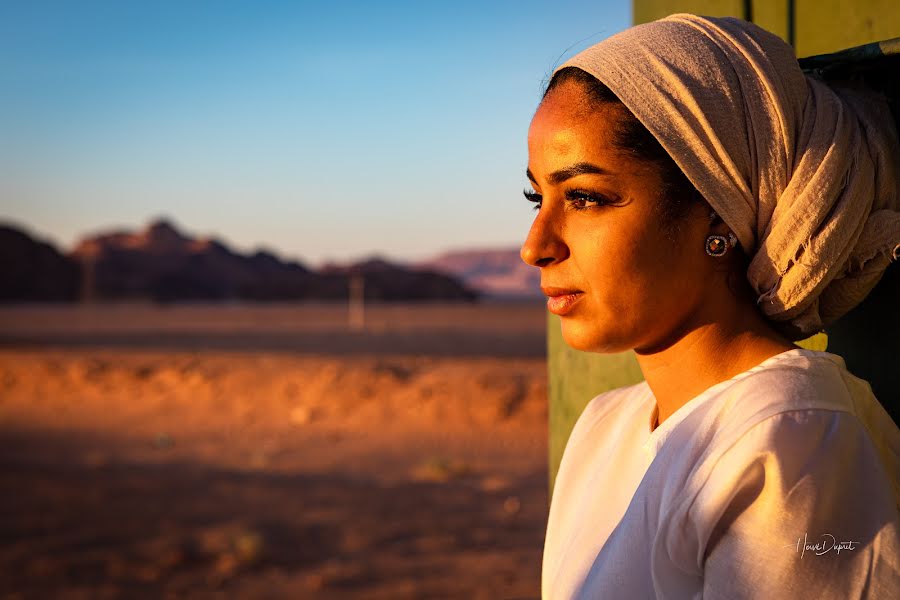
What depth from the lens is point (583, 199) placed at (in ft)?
4.57

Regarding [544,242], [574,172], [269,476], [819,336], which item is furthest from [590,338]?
[269,476]

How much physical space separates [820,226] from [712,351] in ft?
0.86

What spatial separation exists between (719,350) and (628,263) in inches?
8.5

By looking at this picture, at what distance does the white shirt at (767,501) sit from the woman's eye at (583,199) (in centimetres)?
36

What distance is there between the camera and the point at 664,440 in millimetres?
1297

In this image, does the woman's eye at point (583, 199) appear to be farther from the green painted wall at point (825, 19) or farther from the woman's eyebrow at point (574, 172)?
the green painted wall at point (825, 19)

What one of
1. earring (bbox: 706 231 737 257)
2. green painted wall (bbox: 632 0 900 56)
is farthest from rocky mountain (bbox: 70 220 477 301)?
earring (bbox: 706 231 737 257)

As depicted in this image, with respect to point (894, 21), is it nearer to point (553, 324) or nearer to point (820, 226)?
point (820, 226)

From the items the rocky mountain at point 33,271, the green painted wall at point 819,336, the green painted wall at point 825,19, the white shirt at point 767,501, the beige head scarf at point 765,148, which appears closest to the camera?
the white shirt at point 767,501

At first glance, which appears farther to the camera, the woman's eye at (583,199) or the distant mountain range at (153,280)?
the distant mountain range at (153,280)

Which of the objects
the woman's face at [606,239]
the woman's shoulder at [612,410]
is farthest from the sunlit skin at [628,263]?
the woman's shoulder at [612,410]

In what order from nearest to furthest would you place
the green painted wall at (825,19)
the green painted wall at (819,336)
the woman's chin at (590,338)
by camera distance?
the woman's chin at (590,338)
the green painted wall at (819,336)
the green painted wall at (825,19)

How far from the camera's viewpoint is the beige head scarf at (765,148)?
1279 mm

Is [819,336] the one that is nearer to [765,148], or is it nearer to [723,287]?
[723,287]
